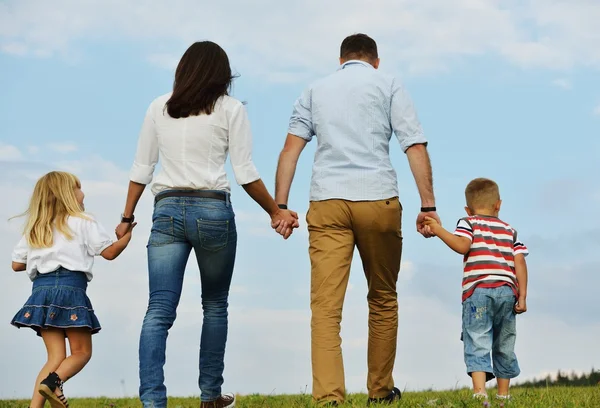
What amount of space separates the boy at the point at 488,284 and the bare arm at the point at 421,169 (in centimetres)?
41

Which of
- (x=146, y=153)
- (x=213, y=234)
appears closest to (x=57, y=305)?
(x=146, y=153)

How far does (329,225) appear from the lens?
6.68 meters

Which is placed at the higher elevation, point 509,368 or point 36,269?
point 36,269

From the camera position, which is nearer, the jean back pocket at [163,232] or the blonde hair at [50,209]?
the jean back pocket at [163,232]

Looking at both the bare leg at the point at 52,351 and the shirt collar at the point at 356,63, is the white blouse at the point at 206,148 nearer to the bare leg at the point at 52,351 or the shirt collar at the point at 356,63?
the shirt collar at the point at 356,63

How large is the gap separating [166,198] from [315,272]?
1487mm

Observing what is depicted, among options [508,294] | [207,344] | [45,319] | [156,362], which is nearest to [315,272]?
[207,344]

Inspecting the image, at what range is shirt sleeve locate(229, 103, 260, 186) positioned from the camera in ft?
20.6

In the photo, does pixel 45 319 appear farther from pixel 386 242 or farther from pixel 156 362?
pixel 386 242

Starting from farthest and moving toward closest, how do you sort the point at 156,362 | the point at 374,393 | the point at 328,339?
the point at 374,393
the point at 328,339
the point at 156,362

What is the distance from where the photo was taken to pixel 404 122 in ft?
22.7

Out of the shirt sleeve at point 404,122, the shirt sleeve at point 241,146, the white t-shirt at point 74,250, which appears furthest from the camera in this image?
the white t-shirt at point 74,250

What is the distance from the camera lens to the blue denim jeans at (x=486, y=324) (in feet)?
24.0

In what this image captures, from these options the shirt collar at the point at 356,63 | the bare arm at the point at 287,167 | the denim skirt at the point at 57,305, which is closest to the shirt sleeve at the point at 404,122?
the shirt collar at the point at 356,63
